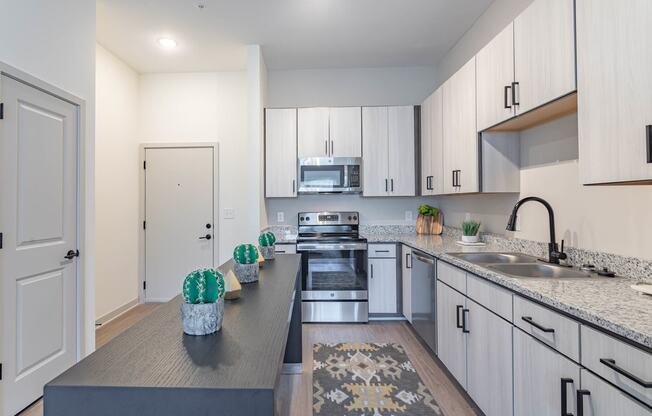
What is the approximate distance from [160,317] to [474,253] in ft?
6.55

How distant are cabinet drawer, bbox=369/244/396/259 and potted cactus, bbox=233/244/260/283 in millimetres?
2075

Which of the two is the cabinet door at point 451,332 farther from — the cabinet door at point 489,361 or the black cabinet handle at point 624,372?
the black cabinet handle at point 624,372

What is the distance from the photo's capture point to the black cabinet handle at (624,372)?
0.88 m

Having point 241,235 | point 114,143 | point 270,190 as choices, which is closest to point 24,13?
point 114,143

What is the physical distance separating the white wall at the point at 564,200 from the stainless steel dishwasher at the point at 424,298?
673 millimetres

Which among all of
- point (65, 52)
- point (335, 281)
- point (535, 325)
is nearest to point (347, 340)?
point (335, 281)

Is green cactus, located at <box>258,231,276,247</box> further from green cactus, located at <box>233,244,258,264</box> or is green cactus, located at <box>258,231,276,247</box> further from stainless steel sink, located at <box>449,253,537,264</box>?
stainless steel sink, located at <box>449,253,537,264</box>

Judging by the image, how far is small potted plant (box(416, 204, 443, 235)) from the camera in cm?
385

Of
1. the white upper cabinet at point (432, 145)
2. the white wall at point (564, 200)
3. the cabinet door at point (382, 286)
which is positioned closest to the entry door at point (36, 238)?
the cabinet door at point (382, 286)

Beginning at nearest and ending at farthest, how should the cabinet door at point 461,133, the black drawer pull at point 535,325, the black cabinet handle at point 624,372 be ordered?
1. the black cabinet handle at point 624,372
2. the black drawer pull at point 535,325
3. the cabinet door at point 461,133

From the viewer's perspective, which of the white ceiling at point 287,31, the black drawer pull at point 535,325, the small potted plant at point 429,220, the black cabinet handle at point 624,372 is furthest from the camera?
the small potted plant at point 429,220

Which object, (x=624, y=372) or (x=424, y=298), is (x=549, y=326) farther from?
(x=424, y=298)

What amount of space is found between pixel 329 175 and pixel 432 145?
1126mm

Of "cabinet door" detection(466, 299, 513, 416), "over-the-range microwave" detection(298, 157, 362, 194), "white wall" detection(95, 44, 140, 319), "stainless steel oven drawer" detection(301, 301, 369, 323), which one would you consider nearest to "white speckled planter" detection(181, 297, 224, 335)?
"cabinet door" detection(466, 299, 513, 416)
